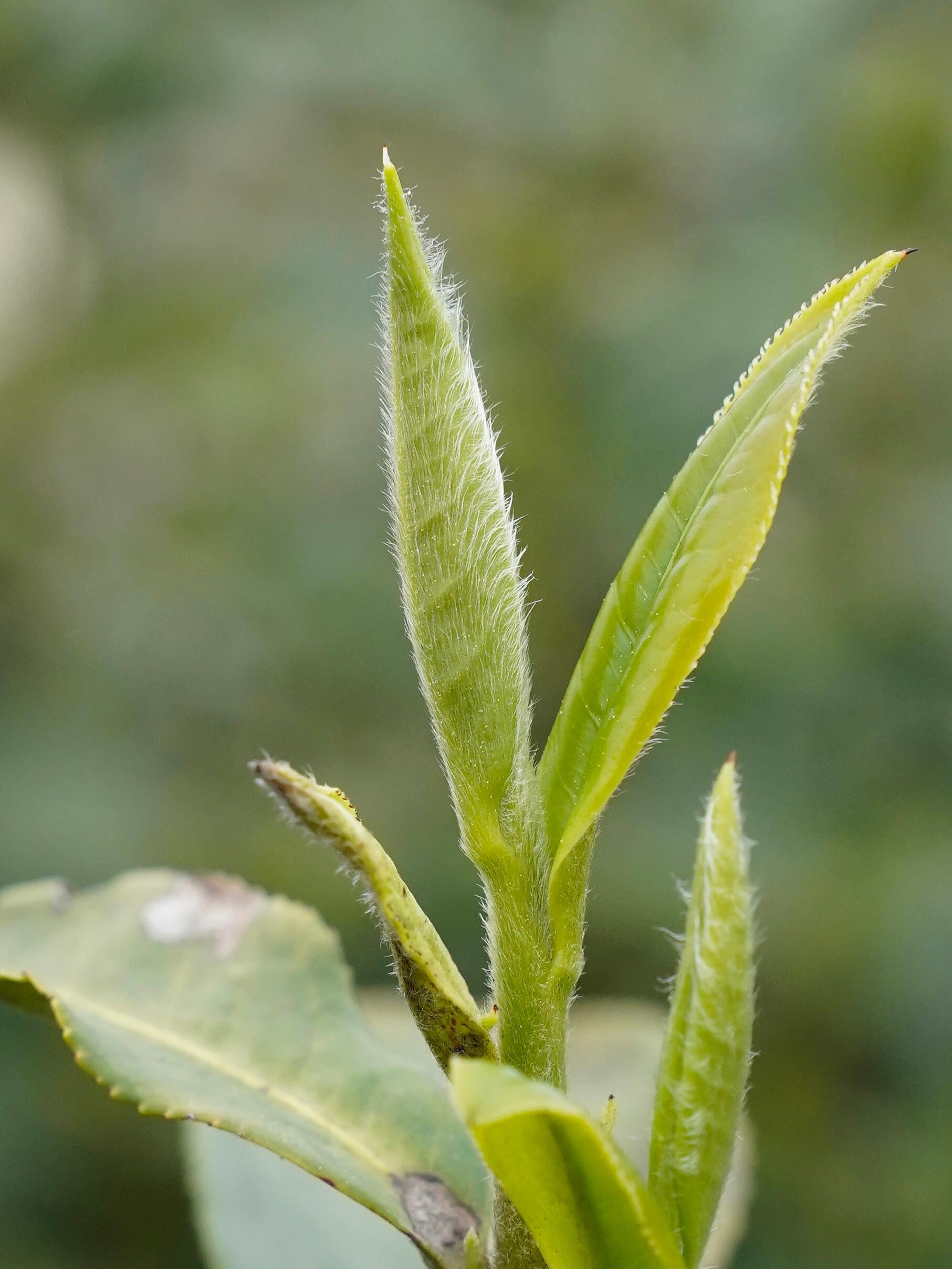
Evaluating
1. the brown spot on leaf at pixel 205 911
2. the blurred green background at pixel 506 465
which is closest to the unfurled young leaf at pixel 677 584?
the brown spot on leaf at pixel 205 911

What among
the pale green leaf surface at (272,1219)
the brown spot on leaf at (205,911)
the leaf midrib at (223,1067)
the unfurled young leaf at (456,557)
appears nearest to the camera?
the unfurled young leaf at (456,557)

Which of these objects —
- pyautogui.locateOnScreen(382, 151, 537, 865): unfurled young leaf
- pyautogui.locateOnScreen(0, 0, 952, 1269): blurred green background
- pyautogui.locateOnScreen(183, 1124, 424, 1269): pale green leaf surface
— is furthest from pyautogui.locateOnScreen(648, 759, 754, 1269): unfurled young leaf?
pyautogui.locateOnScreen(0, 0, 952, 1269): blurred green background

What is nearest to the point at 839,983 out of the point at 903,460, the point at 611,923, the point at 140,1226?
the point at 611,923

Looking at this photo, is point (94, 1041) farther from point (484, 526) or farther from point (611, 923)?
point (611, 923)

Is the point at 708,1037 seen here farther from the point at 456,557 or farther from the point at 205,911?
the point at 205,911

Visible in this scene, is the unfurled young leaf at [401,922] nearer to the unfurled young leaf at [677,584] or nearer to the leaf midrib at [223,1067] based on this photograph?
the unfurled young leaf at [677,584]

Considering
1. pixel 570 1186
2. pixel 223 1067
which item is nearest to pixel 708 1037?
pixel 570 1186

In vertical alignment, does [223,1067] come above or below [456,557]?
below

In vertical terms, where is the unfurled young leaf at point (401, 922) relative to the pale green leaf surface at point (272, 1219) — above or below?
above
